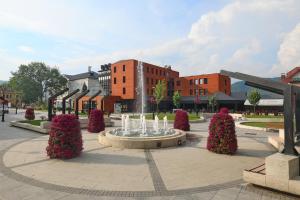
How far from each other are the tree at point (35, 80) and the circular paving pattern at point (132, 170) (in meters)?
82.1

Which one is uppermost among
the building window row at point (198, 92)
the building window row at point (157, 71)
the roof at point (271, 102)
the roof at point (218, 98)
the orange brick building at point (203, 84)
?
the building window row at point (157, 71)

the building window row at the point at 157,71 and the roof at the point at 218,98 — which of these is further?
the building window row at the point at 157,71

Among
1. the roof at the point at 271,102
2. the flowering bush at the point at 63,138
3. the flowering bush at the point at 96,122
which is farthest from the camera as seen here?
the roof at the point at 271,102

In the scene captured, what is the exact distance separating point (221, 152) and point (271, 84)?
5.10 m

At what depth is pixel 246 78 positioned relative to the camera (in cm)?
850

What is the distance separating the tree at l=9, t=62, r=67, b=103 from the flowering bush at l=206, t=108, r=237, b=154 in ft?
289

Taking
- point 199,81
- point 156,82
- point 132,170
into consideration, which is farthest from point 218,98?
point 132,170

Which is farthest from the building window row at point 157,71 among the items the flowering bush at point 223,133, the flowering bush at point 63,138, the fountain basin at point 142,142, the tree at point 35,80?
the flowering bush at point 63,138

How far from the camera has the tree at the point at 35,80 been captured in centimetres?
8719

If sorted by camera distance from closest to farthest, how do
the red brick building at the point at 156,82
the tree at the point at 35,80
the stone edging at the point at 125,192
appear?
the stone edging at the point at 125,192, the red brick building at the point at 156,82, the tree at the point at 35,80

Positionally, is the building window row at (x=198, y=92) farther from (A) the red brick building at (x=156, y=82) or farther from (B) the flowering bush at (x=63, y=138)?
(B) the flowering bush at (x=63, y=138)

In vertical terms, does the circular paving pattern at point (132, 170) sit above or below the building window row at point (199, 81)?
below

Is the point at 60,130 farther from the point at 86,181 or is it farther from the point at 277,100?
the point at 277,100

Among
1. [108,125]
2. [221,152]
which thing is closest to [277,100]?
[108,125]
